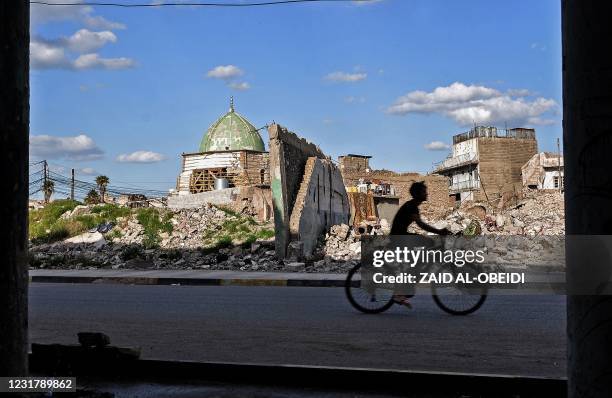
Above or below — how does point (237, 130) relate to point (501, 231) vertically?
above

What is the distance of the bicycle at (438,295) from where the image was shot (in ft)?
32.2

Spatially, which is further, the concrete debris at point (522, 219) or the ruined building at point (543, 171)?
the ruined building at point (543, 171)

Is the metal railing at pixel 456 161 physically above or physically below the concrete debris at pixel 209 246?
above

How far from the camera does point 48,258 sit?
26.4 meters

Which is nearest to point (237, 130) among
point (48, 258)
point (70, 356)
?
point (48, 258)

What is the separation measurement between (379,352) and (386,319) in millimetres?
2766

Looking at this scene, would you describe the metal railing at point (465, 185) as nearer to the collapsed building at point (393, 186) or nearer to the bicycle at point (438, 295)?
the collapsed building at point (393, 186)

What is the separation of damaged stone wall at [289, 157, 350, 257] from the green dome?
3035 cm

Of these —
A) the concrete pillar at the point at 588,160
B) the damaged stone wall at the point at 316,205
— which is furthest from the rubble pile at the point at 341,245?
the concrete pillar at the point at 588,160

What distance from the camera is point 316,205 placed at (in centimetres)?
2555

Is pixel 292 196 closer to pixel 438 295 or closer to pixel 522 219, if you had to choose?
pixel 438 295

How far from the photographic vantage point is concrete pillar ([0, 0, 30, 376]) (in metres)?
3.85

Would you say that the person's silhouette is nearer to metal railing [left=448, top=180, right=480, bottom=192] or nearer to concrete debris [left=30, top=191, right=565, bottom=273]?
concrete debris [left=30, top=191, right=565, bottom=273]

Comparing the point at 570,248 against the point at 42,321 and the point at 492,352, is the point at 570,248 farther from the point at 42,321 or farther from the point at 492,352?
the point at 42,321
